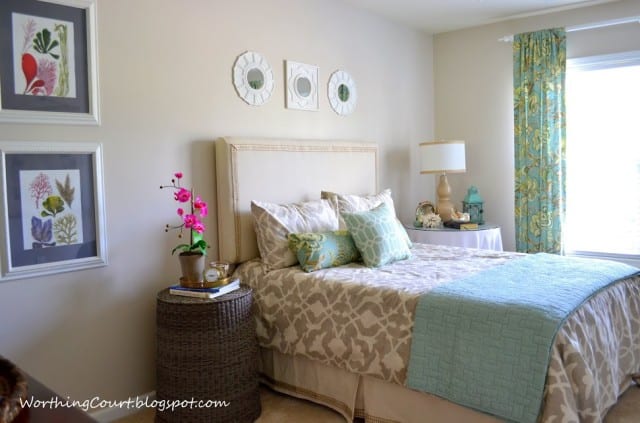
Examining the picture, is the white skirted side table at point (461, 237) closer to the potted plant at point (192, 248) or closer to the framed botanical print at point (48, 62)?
the potted plant at point (192, 248)

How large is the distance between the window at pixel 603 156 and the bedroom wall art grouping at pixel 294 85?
70.1 inches

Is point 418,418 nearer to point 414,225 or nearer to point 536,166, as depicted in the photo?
point 414,225

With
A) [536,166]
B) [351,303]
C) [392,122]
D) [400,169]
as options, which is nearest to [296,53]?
[392,122]

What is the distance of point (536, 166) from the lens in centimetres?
427

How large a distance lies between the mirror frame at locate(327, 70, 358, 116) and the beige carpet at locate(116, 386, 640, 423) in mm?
2065

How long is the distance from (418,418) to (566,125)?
9.25 feet

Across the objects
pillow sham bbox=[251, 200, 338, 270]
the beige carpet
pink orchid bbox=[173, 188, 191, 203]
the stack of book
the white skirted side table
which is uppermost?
pink orchid bbox=[173, 188, 191, 203]

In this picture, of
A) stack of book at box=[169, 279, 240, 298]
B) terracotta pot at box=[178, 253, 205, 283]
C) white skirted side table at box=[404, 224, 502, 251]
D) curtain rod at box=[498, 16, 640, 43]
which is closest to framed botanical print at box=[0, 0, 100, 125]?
terracotta pot at box=[178, 253, 205, 283]

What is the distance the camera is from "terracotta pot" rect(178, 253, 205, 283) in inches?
100

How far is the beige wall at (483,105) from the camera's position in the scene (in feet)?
14.9

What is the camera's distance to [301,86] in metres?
3.58

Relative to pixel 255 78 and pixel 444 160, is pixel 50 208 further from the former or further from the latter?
pixel 444 160

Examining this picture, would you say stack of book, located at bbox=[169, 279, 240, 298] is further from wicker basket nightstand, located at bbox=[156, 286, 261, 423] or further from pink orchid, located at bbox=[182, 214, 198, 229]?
pink orchid, located at bbox=[182, 214, 198, 229]

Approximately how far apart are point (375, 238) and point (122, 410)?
61.7 inches
